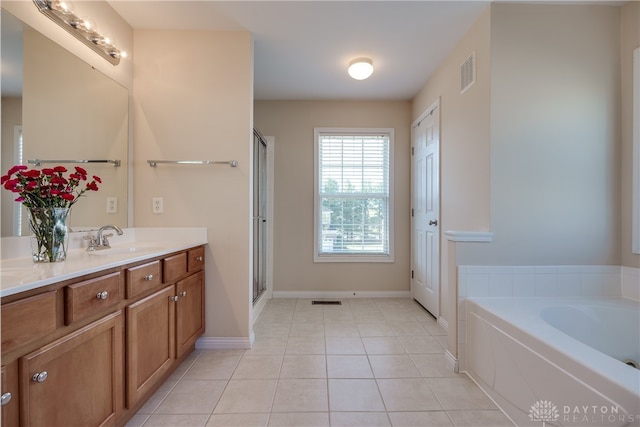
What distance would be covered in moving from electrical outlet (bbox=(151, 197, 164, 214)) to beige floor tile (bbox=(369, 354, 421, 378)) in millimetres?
1934

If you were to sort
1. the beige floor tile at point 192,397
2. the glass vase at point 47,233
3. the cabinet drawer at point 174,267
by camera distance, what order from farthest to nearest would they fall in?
the cabinet drawer at point 174,267
the beige floor tile at point 192,397
the glass vase at point 47,233

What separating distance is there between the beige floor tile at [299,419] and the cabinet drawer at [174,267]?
3.16 ft

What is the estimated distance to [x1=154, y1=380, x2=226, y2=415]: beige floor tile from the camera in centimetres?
152

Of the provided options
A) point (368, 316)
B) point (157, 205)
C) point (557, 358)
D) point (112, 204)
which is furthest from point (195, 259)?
point (557, 358)

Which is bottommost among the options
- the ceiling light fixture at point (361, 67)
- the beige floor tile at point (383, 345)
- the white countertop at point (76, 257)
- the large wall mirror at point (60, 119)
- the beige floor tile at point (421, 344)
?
the beige floor tile at point (421, 344)

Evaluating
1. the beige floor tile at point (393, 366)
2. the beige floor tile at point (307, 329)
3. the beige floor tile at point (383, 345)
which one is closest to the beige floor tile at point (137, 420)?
the beige floor tile at point (307, 329)

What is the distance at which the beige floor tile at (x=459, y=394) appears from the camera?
156cm

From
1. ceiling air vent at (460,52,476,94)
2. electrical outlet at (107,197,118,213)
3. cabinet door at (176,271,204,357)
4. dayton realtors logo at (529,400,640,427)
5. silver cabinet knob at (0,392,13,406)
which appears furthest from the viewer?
ceiling air vent at (460,52,476,94)

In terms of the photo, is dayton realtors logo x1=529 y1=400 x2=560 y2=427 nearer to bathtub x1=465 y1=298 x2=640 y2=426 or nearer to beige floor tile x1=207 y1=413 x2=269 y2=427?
bathtub x1=465 y1=298 x2=640 y2=426

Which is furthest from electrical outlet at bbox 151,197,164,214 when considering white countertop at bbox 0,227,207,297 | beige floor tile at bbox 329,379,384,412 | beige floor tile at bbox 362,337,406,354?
beige floor tile at bbox 362,337,406,354

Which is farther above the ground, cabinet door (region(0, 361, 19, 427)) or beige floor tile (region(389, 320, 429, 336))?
cabinet door (region(0, 361, 19, 427))

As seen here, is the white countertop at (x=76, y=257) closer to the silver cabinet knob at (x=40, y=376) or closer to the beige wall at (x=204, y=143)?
the beige wall at (x=204, y=143)

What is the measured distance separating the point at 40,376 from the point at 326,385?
4.45ft

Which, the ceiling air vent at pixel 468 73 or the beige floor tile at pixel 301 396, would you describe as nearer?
the beige floor tile at pixel 301 396
